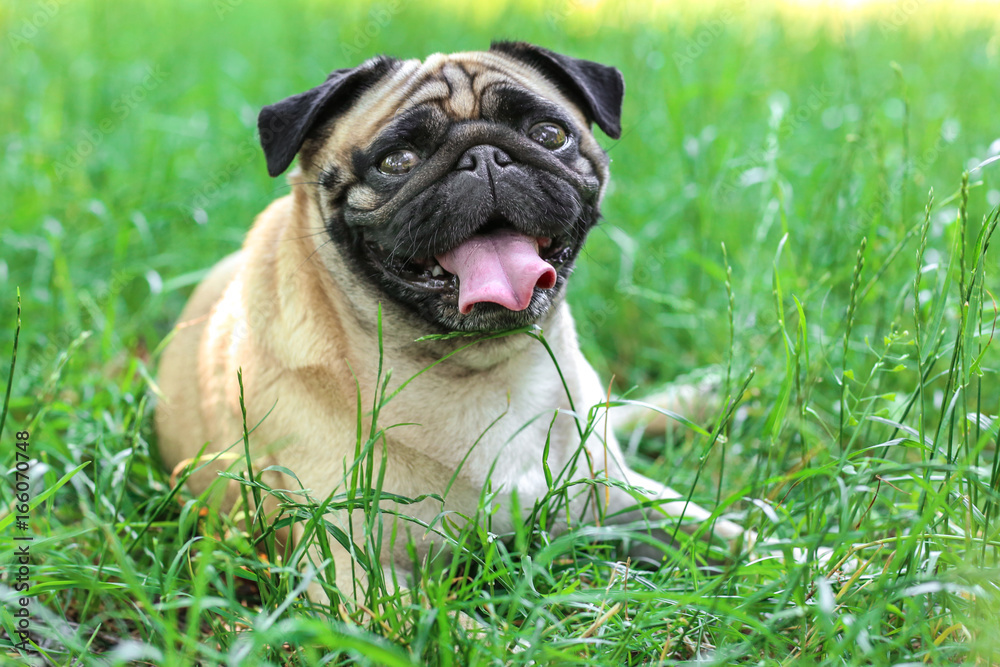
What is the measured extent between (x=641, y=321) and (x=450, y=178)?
248 cm

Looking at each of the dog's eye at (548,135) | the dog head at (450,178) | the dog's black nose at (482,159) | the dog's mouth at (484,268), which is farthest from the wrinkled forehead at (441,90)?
the dog's mouth at (484,268)

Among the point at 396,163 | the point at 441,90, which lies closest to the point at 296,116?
the point at 396,163

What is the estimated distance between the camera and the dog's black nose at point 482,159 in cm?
284

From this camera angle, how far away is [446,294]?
2826 millimetres

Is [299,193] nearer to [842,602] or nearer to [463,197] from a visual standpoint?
[463,197]

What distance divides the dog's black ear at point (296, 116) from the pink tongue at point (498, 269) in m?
0.76

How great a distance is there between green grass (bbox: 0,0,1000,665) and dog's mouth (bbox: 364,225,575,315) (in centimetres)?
68

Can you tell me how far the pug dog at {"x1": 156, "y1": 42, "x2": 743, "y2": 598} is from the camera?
2.80m

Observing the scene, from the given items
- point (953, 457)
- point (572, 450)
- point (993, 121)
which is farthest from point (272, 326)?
point (993, 121)

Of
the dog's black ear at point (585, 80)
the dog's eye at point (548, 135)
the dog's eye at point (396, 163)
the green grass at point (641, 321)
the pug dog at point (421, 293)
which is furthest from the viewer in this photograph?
the dog's black ear at point (585, 80)

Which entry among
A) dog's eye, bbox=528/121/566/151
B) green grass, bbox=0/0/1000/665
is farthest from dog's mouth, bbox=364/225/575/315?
green grass, bbox=0/0/1000/665

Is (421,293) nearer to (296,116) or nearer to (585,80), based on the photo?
(296,116)

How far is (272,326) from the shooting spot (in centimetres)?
310

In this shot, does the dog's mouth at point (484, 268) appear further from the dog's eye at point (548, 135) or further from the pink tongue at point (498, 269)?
the dog's eye at point (548, 135)
